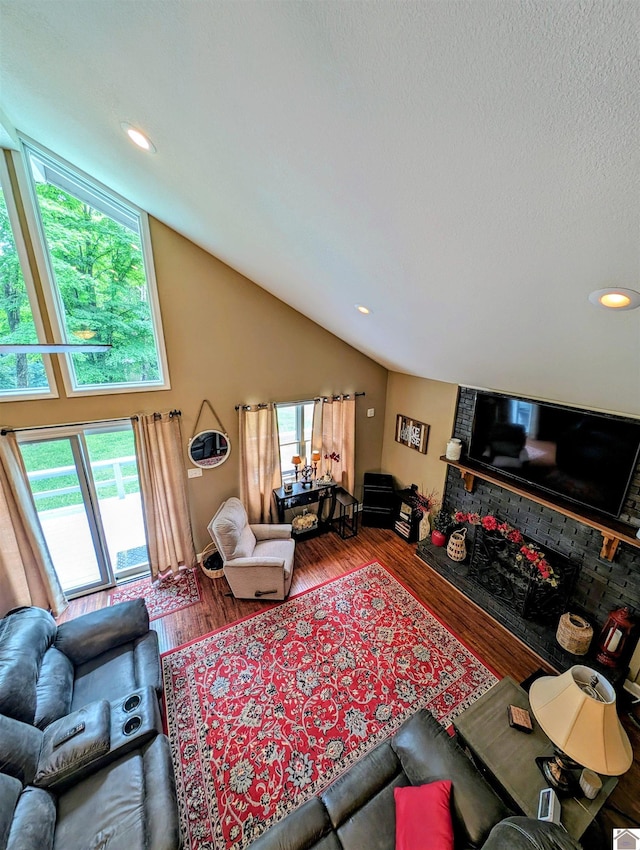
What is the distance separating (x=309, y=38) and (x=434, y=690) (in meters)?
4.18

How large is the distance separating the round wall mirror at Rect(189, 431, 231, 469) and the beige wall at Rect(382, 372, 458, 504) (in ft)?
8.69

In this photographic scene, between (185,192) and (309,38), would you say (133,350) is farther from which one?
(309,38)

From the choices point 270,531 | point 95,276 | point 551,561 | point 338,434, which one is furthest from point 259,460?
point 551,561

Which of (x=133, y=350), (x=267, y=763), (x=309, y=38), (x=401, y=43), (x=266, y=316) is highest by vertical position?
(x=309, y=38)

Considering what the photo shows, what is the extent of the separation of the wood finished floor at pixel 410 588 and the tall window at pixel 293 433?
1189 millimetres

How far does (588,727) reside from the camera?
1595 millimetres

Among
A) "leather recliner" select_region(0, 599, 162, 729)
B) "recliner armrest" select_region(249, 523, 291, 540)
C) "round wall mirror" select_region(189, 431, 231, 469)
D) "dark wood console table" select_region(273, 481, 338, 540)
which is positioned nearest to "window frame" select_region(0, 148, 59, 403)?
"round wall mirror" select_region(189, 431, 231, 469)

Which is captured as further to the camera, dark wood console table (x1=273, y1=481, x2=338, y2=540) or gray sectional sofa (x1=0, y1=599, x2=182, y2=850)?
dark wood console table (x1=273, y1=481, x2=338, y2=540)

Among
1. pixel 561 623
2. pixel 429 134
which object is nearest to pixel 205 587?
pixel 561 623

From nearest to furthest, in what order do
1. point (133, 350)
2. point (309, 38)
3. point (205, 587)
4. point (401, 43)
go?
point (401, 43)
point (309, 38)
point (133, 350)
point (205, 587)

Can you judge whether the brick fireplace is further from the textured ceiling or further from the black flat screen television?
the textured ceiling

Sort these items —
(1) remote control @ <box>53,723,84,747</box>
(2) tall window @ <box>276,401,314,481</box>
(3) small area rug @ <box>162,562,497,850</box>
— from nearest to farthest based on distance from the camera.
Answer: (1) remote control @ <box>53,723,84,747</box>
(3) small area rug @ <box>162,562,497,850</box>
(2) tall window @ <box>276,401,314,481</box>

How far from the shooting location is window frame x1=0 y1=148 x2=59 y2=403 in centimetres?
290

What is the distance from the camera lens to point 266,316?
4211mm
